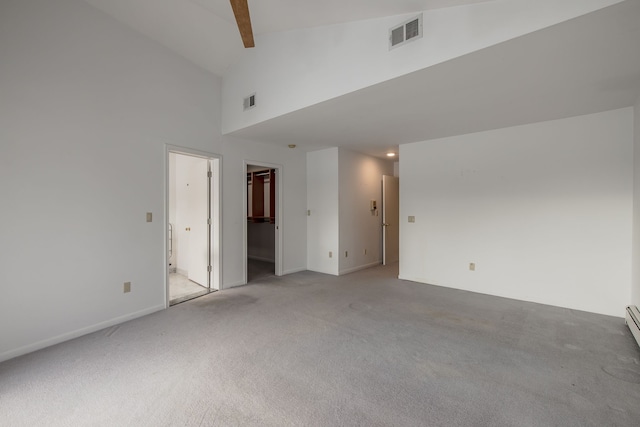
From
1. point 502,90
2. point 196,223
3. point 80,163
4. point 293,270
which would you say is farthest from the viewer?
point 293,270

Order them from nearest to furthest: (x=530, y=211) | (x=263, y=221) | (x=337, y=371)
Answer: (x=337, y=371), (x=530, y=211), (x=263, y=221)

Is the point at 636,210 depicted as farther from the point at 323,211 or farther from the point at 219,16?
the point at 219,16

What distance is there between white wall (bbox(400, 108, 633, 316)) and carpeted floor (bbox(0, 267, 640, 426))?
499mm

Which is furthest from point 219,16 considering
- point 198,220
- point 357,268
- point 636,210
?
point 636,210

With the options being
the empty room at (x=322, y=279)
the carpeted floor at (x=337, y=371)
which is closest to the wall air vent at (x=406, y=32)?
the empty room at (x=322, y=279)

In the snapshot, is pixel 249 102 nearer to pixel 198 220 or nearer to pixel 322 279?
pixel 198 220

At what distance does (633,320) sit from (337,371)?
2968mm

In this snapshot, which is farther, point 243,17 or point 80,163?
point 80,163

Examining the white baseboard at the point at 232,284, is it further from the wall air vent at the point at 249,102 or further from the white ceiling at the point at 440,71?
the wall air vent at the point at 249,102

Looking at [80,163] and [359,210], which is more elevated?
[80,163]

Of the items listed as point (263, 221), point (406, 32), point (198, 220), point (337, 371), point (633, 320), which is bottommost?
point (337, 371)

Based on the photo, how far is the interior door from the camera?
6176 mm

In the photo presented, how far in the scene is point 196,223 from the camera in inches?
182

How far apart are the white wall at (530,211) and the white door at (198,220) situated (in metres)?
3.34
